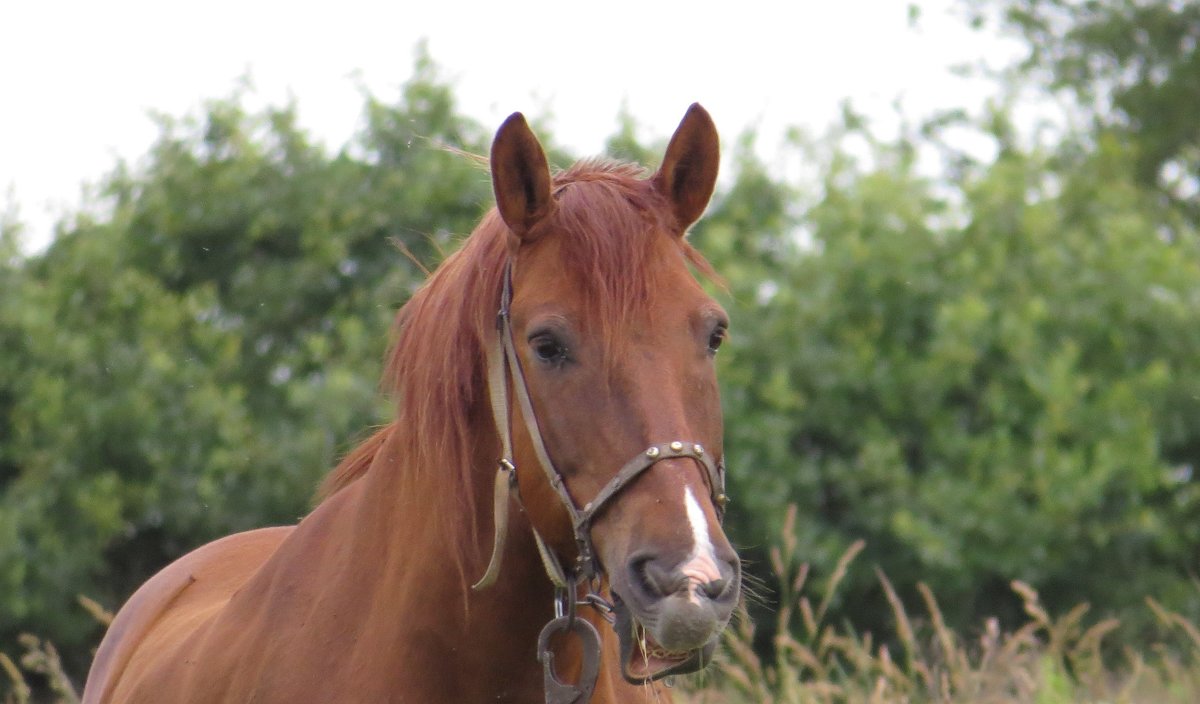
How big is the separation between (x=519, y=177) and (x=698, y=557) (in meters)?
0.88

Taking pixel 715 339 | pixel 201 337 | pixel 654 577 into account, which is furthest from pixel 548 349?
pixel 201 337

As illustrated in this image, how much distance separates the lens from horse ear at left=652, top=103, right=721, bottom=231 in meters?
2.80

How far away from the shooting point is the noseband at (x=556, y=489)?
2.38 meters

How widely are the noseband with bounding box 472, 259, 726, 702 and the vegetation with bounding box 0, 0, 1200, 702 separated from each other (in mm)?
6914

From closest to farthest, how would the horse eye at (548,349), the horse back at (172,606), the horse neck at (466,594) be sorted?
the horse eye at (548,349) < the horse neck at (466,594) < the horse back at (172,606)

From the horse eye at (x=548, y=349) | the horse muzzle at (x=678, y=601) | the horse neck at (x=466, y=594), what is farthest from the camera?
the horse neck at (x=466, y=594)

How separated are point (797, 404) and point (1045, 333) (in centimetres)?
227

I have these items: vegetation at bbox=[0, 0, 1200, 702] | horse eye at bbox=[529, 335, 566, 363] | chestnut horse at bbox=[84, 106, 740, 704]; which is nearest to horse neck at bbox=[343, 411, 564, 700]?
chestnut horse at bbox=[84, 106, 740, 704]

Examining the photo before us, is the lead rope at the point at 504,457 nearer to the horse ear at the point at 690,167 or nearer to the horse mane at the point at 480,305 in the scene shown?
the horse mane at the point at 480,305

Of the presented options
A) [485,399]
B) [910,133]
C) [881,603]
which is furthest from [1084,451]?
[910,133]

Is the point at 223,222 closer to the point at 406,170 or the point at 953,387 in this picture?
the point at 406,170

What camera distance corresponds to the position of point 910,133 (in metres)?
19.7

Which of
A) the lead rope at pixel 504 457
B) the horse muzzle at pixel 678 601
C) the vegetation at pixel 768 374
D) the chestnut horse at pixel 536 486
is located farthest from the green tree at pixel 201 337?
the horse muzzle at pixel 678 601

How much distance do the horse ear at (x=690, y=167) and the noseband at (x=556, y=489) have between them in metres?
0.40
